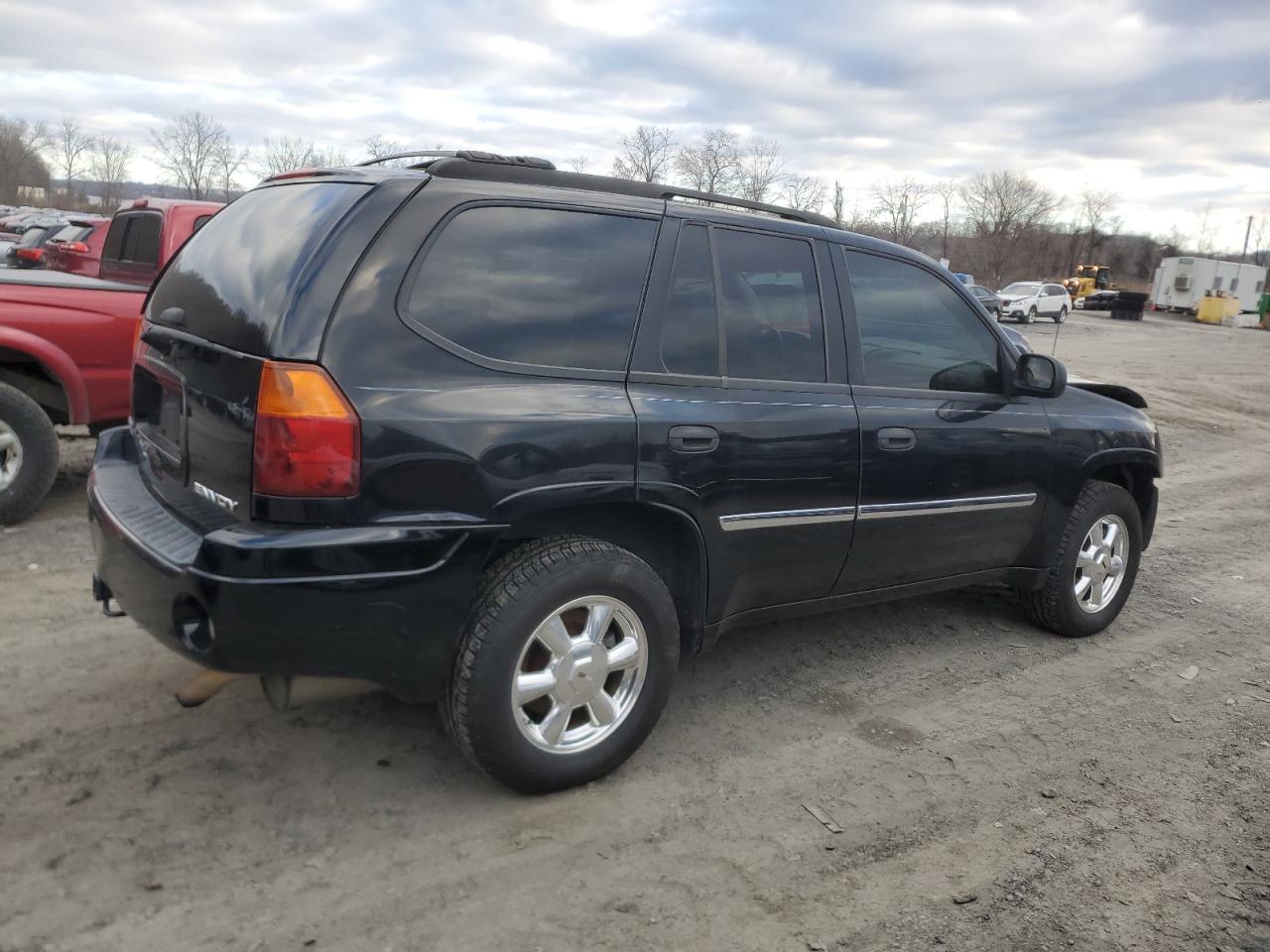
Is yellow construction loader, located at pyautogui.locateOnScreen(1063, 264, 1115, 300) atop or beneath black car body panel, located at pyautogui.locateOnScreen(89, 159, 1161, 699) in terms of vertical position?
atop

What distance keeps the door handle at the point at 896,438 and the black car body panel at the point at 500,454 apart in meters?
0.01

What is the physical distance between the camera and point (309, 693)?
9.50 ft

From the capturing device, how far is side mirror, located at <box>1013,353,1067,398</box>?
4402 millimetres

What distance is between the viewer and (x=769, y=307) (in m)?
3.69

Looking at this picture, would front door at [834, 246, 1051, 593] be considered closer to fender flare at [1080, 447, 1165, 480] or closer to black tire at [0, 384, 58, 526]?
fender flare at [1080, 447, 1165, 480]

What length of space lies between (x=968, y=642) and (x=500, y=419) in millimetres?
2939

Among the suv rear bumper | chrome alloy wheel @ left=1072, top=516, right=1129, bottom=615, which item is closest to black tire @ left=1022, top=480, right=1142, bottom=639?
chrome alloy wheel @ left=1072, top=516, right=1129, bottom=615

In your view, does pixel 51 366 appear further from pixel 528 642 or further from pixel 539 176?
pixel 528 642

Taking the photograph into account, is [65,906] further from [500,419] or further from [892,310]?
[892,310]

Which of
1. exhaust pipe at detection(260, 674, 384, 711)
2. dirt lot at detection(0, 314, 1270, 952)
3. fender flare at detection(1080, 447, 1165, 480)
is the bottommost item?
dirt lot at detection(0, 314, 1270, 952)

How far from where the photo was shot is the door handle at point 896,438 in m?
3.86

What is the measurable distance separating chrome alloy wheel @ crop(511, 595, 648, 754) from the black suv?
1 centimetres

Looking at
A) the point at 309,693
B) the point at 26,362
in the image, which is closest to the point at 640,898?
the point at 309,693

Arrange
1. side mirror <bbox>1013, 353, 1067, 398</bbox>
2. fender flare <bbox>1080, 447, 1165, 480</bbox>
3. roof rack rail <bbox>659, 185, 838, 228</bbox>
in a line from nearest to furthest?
roof rack rail <bbox>659, 185, 838, 228</bbox> → side mirror <bbox>1013, 353, 1067, 398</bbox> → fender flare <bbox>1080, 447, 1165, 480</bbox>
